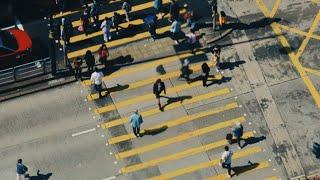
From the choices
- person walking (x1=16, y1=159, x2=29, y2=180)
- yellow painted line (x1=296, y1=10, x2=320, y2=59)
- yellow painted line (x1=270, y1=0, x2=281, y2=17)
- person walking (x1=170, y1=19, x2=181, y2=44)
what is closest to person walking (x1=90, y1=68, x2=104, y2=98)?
person walking (x1=170, y1=19, x2=181, y2=44)

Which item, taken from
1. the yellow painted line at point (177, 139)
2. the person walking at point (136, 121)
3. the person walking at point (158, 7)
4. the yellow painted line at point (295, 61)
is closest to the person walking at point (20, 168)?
the yellow painted line at point (177, 139)

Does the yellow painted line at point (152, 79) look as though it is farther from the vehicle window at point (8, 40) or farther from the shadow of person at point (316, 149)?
the shadow of person at point (316, 149)

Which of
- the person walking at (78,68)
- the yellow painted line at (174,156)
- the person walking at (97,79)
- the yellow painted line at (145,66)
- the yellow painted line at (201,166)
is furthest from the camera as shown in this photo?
the yellow painted line at (145,66)

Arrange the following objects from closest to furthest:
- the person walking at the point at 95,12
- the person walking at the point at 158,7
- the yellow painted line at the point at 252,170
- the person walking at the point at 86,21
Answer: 1. the yellow painted line at the point at 252,170
2. the person walking at the point at 86,21
3. the person walking at the point at 95,12
4. the person walking at the point at 158,7

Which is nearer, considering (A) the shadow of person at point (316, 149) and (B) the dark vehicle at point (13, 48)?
(A) the shadow of person at point (316, 149)

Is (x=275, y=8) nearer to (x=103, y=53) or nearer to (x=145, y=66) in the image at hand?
(x=145, y=66)

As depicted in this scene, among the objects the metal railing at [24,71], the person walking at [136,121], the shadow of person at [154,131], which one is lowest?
the shadow of person at [154,131]

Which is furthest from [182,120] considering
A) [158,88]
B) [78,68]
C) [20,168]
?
[20,168]
